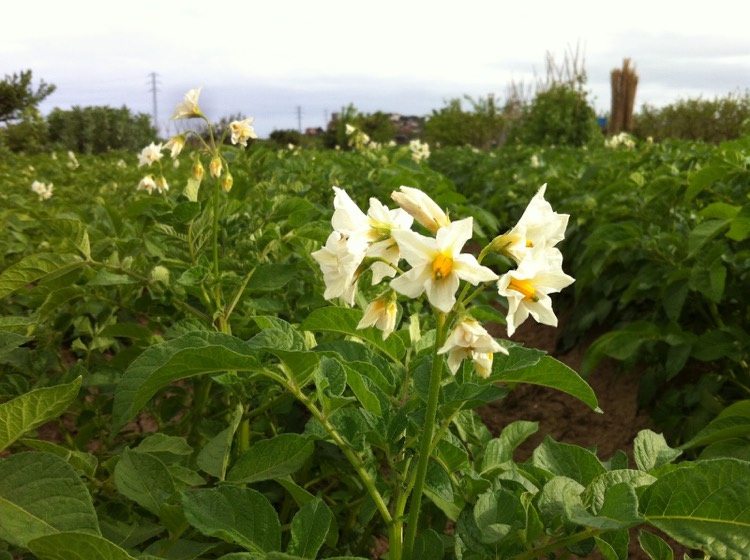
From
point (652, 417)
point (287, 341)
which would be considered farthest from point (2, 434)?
point (652, 417)

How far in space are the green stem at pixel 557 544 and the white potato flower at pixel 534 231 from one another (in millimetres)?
411

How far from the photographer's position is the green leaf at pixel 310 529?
3.89 ft

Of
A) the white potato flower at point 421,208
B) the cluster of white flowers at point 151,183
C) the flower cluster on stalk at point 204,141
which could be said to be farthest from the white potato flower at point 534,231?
the cluster of white flowers at point 151,183

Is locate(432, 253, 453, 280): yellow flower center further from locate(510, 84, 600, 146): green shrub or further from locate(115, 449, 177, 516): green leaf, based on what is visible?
locate(510, 84, 600, 146): green shrub

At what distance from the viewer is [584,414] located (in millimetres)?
4531

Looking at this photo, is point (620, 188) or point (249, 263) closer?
point (249, 263)

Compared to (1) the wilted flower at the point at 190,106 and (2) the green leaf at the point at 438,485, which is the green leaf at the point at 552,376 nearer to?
(2) the green leaf at the point at 438,485

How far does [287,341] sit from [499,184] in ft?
24.9

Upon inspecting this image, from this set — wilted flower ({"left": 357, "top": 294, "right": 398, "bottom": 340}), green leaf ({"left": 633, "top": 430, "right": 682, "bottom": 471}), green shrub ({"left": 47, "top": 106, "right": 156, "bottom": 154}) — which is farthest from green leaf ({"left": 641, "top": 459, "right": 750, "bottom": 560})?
green shrub ({"left": 47, "top": 106, "right": 156, "bottom": 154})

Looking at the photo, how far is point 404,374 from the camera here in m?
1.63

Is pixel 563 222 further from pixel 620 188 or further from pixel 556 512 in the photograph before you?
pixel 620 188

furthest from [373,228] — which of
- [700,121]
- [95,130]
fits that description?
[95,130]

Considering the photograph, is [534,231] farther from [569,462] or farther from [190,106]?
[190,106]

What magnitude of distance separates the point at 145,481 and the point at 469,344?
0.64 m
